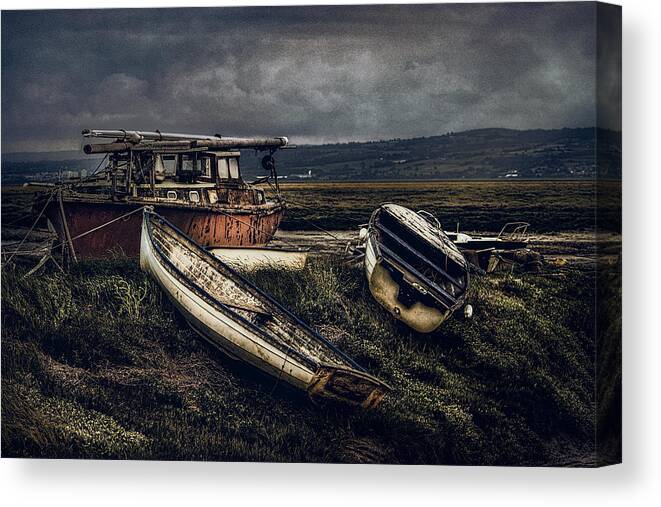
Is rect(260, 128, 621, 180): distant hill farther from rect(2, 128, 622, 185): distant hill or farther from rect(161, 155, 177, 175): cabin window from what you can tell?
rect(161, 155, 177, 175): cabin window

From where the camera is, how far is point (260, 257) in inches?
368

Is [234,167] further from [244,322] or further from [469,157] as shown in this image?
[469,157]

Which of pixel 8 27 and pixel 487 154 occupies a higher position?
pixel 8 27

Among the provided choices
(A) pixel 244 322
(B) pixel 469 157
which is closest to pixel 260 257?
(A) pixel 244 322

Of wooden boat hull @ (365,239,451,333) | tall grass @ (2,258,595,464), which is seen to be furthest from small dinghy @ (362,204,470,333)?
tall grass @ (2,258,595,464)

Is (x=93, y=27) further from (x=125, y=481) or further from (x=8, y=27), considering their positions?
(x=125, y=481)

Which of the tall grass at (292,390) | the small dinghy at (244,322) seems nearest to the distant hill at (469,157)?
the tall grass at (292,390)

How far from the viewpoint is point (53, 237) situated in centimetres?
941

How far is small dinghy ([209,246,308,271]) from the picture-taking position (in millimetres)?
9273

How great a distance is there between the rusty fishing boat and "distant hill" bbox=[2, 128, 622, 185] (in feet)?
0.48

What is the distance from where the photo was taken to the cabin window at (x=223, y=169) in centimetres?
943

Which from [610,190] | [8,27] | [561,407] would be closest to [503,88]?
[610,190]

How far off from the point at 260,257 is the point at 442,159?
1.62 meters

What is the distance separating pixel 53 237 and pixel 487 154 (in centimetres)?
347
